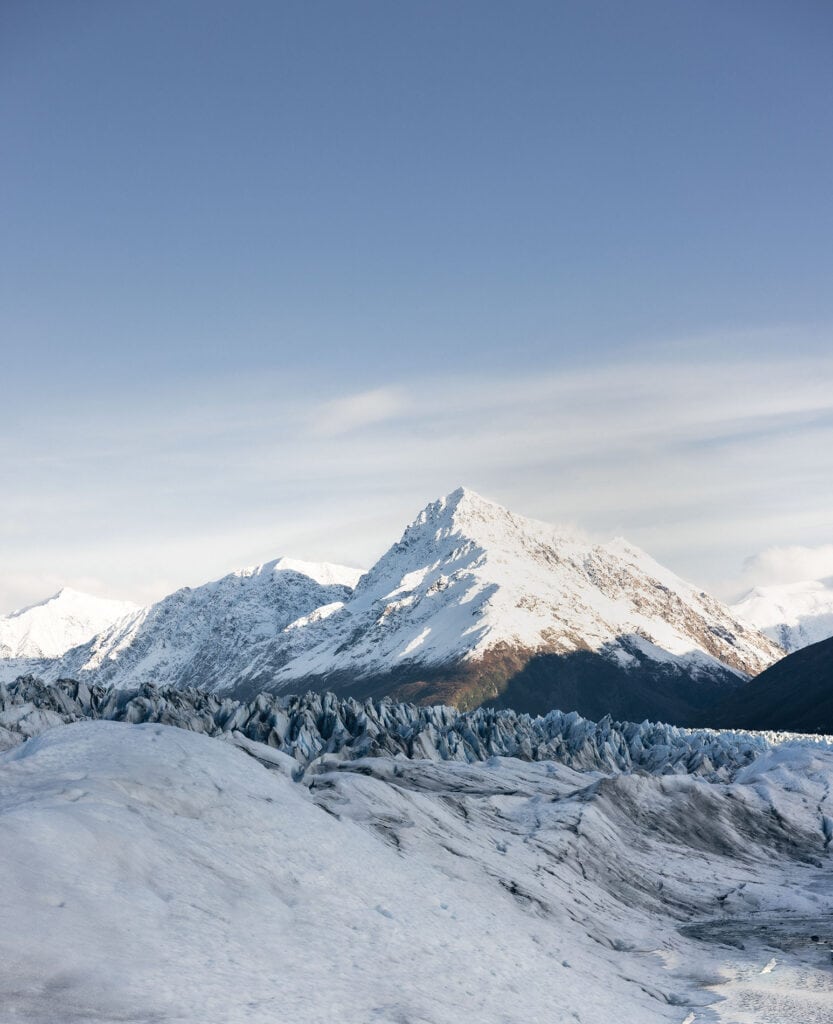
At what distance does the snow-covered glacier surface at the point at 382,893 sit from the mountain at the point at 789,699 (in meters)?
120

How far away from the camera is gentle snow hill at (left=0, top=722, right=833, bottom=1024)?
12.9 metres

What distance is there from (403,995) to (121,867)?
4.88 m

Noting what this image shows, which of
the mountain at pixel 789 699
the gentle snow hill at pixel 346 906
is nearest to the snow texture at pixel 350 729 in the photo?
the gentle snow hill at pixel 346 906

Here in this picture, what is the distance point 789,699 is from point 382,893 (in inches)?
6601

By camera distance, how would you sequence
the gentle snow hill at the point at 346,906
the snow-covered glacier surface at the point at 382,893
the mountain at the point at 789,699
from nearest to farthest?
the gentle snow hill at the point at 346,906
the snow-covered glacier surface at the point at 382,893
the mountain at the point at 789,699

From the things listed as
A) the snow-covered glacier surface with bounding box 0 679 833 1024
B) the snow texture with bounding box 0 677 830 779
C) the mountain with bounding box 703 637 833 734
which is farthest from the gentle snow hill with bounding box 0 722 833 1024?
the mountain with bounding box 703 637 833 734

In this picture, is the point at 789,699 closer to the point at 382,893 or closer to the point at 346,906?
the point at 382,893

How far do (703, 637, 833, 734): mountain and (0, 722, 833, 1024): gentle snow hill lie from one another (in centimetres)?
12423

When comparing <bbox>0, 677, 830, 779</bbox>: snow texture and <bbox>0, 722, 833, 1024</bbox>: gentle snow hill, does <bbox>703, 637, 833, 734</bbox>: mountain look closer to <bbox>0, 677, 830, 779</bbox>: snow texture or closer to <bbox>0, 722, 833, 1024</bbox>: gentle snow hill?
<bbox>0, 677, 830, 779</bbox>: snow texture

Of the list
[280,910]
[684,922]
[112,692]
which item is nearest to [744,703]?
[112,692]

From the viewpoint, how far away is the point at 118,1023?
11445mm

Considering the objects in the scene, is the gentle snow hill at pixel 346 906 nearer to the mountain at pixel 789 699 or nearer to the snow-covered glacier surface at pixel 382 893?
the snow-covered glacier surface at pixel 382 893

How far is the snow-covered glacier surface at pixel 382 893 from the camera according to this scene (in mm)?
13102

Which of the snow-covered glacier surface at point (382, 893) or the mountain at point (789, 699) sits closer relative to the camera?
the snow-covered glacier surface at point (382, 893)
